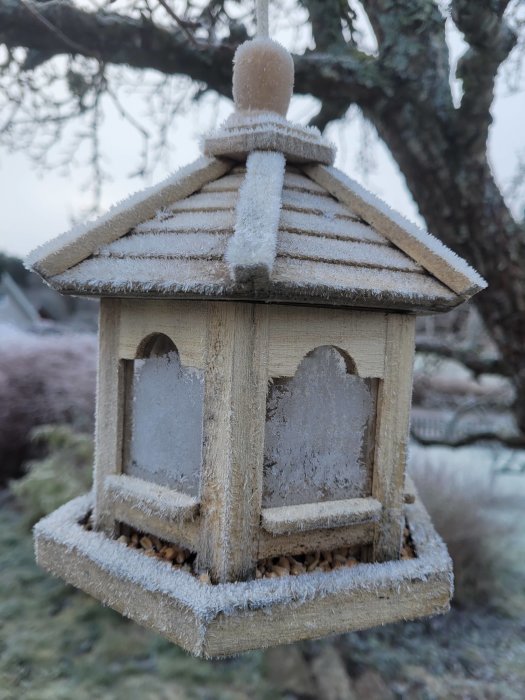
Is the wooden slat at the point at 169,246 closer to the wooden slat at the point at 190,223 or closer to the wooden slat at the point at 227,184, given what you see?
the wooden slat at the point at 190,223

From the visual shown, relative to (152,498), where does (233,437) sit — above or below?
above

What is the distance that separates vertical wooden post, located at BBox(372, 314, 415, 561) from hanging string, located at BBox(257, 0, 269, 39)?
0.60 metres

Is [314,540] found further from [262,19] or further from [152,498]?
[262,19]

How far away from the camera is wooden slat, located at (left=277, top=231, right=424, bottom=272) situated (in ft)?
2.50

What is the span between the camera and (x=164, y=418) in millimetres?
961

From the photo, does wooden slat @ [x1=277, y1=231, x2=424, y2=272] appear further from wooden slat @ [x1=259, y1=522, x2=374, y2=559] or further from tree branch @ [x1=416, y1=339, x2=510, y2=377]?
tree branch @ [x1=416, y1=339, x2=510, y2=377]

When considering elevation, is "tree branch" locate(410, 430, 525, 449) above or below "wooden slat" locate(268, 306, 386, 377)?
below

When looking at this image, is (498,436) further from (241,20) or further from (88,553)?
(88,553)

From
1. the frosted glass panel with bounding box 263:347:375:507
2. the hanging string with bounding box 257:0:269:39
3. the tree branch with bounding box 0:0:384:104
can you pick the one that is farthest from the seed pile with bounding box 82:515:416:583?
the tree branch with bounding box 0:0:384:104

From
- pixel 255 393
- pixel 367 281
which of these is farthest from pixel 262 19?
pixel 255 393

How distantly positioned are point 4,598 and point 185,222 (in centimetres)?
301

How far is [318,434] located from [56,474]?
317cm

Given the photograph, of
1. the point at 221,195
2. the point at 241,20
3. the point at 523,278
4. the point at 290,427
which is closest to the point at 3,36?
the point at 241,20

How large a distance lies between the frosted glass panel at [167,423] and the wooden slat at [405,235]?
0.41 m
